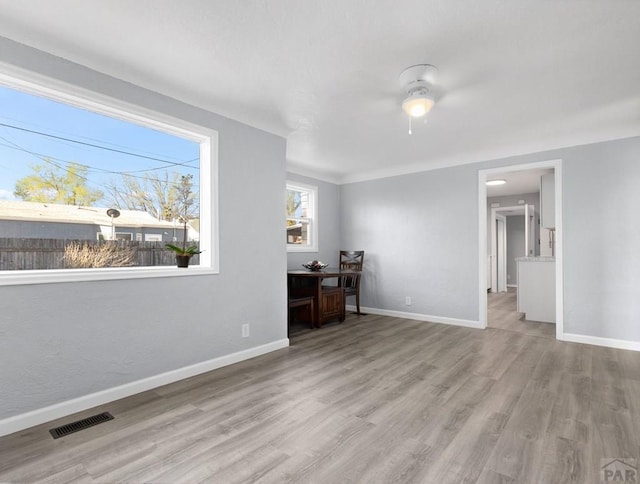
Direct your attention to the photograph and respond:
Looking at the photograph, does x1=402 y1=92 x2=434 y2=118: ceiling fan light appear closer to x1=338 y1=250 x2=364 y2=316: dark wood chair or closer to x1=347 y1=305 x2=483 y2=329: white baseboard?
x1=338 y1=250 x2=364 y2=316: dark wood chair

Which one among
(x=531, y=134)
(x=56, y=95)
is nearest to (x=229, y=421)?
(x=56, y=95)

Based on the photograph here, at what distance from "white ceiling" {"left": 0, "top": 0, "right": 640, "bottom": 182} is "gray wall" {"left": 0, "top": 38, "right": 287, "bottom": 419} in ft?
0.54

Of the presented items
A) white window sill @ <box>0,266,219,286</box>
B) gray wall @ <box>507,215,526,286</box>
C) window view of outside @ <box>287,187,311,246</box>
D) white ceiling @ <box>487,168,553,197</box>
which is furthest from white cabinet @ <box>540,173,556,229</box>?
white window sill @ <box>0,266,219,286</box>

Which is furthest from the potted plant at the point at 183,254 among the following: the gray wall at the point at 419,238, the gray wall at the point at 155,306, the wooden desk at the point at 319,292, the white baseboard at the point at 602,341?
the white baseboard at the point at 602,341

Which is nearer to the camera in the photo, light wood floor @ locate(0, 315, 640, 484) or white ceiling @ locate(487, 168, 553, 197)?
light wood floor @ locate(0, 315, 640, 484)

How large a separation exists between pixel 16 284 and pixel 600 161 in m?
5.49

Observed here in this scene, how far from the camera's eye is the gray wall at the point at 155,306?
211 centimetres

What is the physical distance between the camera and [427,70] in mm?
2449

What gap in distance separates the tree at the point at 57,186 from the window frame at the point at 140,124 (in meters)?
0.48

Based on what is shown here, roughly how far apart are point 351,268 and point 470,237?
1.96m

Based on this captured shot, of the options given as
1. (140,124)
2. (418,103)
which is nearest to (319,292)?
(418,103)

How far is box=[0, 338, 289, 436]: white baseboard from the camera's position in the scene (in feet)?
6.75

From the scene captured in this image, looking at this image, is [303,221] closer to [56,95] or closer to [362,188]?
[362,188]

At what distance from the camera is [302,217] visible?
5680 mm
